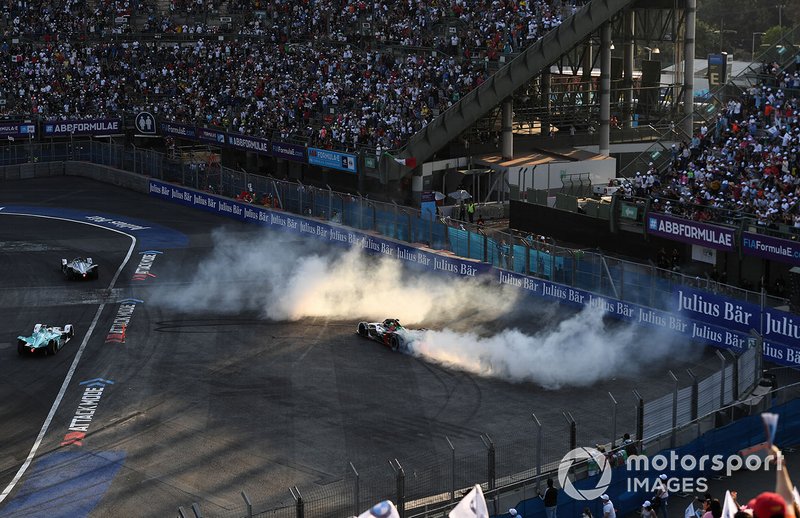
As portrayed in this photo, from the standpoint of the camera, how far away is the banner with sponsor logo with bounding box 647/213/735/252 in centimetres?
4022

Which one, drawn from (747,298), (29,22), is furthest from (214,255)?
(29,22)

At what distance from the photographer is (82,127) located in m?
67.8

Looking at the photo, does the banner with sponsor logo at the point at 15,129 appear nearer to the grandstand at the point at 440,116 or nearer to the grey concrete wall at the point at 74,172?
the grandstand at the point at 440,116

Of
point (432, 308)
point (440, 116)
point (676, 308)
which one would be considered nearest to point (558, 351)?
point (676, 308)

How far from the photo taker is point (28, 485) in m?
28.4

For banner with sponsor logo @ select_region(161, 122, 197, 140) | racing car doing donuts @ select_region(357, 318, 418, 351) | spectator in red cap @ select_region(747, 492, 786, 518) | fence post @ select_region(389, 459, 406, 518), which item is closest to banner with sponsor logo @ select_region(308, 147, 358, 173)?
banner with sponsor logo @ select_region(161, 122, 197, 140)

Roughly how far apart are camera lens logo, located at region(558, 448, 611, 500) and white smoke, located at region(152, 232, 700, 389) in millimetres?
7980

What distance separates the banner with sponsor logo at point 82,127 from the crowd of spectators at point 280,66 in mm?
1187

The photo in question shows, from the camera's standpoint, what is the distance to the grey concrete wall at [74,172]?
64.3m

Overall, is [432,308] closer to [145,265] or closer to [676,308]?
[676,308]

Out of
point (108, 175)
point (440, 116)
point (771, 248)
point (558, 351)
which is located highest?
point (440, 116)

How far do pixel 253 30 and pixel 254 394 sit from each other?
41120mm

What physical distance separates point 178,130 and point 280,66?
6.73 metres

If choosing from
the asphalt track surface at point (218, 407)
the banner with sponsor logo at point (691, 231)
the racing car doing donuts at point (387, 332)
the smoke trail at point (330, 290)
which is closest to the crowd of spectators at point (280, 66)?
the smoke trail at point (330, 290)
